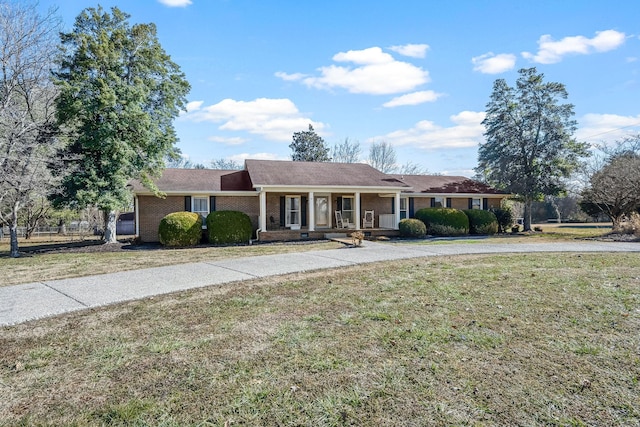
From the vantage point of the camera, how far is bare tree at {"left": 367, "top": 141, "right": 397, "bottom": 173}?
50438 mm

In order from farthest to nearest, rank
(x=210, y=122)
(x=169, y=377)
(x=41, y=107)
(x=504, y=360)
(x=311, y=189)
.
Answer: (x=210, y=122) → (x=311, y=189) → (x=41, y=107) → (x=504, y=360) → (x=169, y=377)

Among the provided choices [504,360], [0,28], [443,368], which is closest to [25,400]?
[443,368]

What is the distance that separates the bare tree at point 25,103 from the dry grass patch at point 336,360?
10953 mm

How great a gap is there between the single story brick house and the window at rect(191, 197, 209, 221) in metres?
0.05

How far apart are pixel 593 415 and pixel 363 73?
708 inches

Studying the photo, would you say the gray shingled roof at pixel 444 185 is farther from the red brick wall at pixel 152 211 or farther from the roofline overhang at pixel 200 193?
the red brick wall at pixel 152 211

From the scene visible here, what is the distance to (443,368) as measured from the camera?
3.57 m

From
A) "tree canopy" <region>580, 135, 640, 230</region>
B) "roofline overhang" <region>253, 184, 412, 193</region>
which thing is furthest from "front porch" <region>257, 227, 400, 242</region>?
"tree canopy" <region>580, 135, 640, 230</region>

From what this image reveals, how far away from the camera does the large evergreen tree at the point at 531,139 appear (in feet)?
77.1

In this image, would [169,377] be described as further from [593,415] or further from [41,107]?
[41,107]

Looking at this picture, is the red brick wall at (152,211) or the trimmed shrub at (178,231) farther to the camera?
the red brick wall at (152,211)

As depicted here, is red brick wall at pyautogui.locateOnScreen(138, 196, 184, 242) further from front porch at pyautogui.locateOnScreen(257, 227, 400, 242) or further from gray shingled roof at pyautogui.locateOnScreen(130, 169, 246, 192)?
front porch at pyautogui.locateOnScreen(257, 227, 400, 242)

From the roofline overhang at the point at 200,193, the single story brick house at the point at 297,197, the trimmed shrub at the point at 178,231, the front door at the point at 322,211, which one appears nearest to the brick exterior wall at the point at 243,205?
the single story brick house at the point at 297,197

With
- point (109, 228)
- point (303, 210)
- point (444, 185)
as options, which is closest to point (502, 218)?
point (444, 185)
